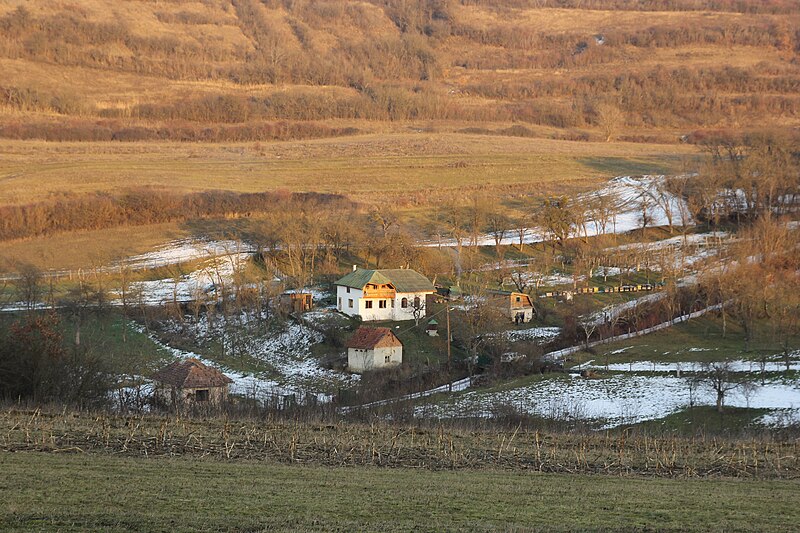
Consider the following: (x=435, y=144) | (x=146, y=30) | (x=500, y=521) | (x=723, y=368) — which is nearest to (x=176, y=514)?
(x=500, y=521)


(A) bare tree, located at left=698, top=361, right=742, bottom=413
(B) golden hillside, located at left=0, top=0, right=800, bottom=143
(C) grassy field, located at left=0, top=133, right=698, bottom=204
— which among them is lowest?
(A) bare tree, located at left=698, top=361, right=742, bottom=413

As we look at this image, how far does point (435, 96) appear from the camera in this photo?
169125 mm

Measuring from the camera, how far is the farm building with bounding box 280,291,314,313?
57188 millimetres

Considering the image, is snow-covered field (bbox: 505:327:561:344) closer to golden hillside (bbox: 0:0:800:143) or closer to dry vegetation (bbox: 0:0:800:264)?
dry vegetation (bbox: 0:0:800:264)

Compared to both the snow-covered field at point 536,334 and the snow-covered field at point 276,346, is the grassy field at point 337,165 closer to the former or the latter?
the snow-covered field at point 276,346

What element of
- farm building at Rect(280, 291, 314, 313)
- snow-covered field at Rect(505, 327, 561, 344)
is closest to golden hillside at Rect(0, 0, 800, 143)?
farm building at Rect(280, 291, 314, 313)

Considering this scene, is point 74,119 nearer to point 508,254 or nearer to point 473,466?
point 508,254

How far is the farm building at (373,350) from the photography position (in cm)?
4772

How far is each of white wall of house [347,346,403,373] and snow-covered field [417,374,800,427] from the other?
20.8 ft

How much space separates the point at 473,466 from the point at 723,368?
21.5 metres

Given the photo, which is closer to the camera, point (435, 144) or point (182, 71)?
point (435, 144)

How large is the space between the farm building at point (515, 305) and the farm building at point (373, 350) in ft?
23.4

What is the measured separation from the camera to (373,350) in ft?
157

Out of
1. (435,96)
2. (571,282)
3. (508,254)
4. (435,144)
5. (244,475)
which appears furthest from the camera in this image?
(435,96)
